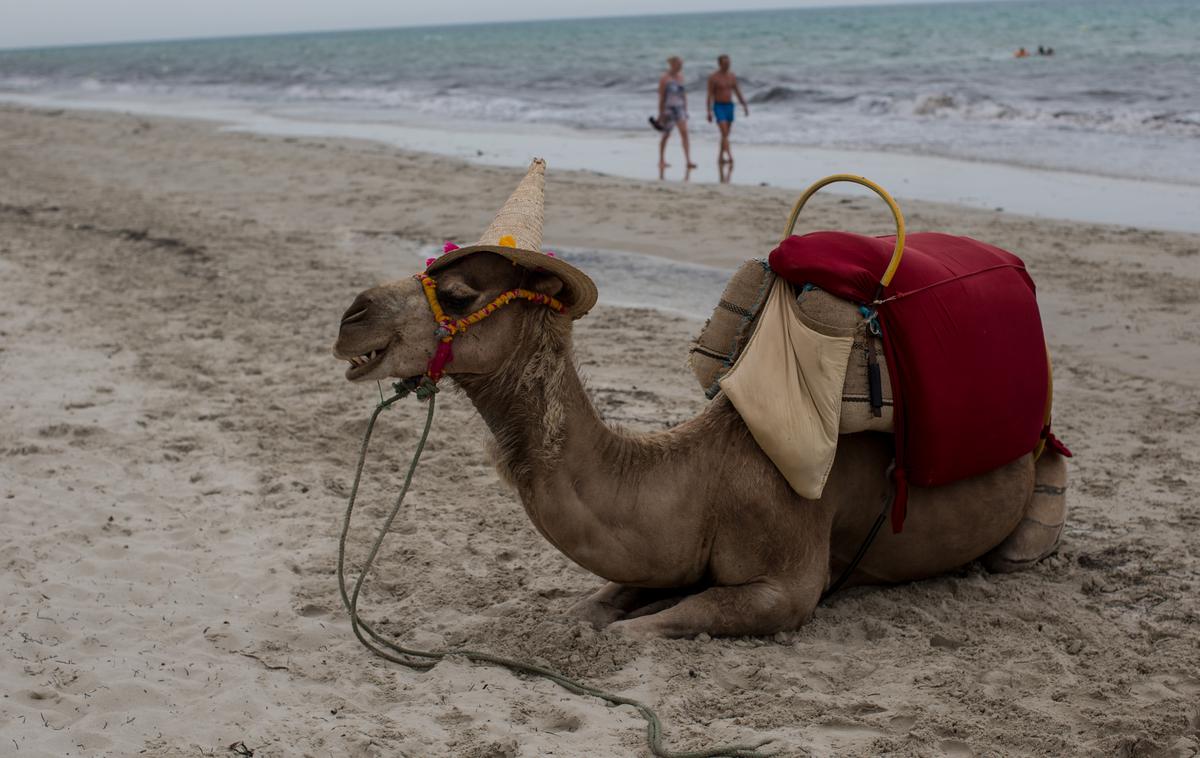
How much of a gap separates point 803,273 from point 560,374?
3.13 ft

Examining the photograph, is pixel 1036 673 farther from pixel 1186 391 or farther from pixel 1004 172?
pixel 1004 172

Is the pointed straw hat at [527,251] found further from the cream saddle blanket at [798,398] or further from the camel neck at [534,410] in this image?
the cream saddle blanket at [798,398]

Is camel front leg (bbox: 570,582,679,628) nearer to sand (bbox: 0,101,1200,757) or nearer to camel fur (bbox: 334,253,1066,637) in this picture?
camel fur (bbox: 334,253,1066,637)

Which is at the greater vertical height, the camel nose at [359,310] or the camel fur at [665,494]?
the camel nose at [359,310]

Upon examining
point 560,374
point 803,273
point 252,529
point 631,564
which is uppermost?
point 803,273

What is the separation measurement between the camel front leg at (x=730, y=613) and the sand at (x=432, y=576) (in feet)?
0.19

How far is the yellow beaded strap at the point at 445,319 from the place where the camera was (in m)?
3.63

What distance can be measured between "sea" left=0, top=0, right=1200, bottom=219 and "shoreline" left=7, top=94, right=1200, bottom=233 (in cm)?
68

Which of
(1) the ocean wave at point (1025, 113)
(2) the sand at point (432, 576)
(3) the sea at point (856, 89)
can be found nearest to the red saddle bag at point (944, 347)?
(2) the sand at point (432, 576)

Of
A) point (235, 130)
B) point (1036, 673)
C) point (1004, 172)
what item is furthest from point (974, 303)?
point (235, 130)

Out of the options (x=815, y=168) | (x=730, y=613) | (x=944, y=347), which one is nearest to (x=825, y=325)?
(x=944, y=347)

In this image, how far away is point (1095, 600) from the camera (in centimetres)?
459

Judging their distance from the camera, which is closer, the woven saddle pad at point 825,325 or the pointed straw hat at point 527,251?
the pointed straw hat at point 527,251

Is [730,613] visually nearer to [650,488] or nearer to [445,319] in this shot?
[650,488]
